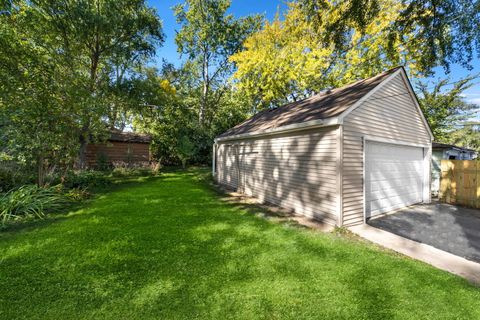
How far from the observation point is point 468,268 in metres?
3.49

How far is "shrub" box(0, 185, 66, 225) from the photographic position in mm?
5273

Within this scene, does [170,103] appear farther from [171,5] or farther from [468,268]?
[468,268]

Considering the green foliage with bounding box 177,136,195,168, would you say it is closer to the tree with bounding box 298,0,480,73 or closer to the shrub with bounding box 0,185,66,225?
the shrub with bounding box 0,185,66,225

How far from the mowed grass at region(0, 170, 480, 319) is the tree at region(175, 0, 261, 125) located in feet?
57.3

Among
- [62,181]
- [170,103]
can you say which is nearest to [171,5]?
[170,103]

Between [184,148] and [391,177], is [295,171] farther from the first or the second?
[184,148]

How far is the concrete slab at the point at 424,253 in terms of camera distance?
341 centimetres

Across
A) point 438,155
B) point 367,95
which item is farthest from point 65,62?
point 438,155

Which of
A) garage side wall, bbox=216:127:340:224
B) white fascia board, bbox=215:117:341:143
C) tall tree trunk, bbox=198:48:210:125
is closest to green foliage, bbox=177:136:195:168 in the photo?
tall tree trunk, bbox=198:48:210:125

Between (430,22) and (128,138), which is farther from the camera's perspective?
(128,138)

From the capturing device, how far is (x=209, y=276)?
3.10 meters

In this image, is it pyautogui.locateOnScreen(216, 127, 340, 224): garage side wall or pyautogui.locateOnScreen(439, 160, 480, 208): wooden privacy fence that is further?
pyautogui.locateOnScreen(439, 160, 480, 208): wooden privacy fence

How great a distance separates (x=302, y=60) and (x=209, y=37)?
36.3ft

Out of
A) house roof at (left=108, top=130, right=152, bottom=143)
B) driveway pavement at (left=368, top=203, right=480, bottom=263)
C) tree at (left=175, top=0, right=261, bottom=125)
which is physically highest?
tree at (left=175, top=0, right=261, bottom=125)
